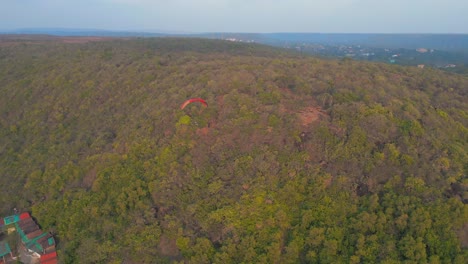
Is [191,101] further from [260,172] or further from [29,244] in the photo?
[29,244]

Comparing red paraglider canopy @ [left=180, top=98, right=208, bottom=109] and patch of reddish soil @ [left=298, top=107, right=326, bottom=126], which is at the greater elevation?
red paraglider canopy @ [left=180, top=98, right=208, bottom=109]

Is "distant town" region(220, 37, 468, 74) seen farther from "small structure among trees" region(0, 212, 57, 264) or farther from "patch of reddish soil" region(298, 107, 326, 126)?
"small structure among trees" region(0, 212, 57, 264)

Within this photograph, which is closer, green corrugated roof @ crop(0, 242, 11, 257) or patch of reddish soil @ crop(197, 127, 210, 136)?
green corrugated roof @ crop(0, 242, 11, 257)

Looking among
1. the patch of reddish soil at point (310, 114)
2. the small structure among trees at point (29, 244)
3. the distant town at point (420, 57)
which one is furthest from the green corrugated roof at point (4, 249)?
the distant town at point (420, 57)

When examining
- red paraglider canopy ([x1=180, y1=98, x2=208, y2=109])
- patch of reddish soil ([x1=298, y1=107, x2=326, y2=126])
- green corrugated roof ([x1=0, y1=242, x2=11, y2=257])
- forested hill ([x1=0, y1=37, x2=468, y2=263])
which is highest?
red paraglider canopy ([x1=180, y1=98, x2=208, y2=109])

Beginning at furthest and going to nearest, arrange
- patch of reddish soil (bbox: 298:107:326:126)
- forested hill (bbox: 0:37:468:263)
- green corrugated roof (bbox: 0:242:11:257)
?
1. patch of reddish soil (bbox: 298:107:326:126)
2. green corrugated roof (bbox: 0:242:11:257)
3. forested hill (bbox: 0:37:468:263)

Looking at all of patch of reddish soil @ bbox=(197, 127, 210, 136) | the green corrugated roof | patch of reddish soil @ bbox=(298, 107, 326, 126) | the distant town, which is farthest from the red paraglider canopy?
the distant town

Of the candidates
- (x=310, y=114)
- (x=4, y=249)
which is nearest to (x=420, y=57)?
(x=310, y=114)

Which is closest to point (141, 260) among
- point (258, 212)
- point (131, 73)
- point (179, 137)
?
point (258, 212)

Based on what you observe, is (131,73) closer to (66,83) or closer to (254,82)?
(66,83)
